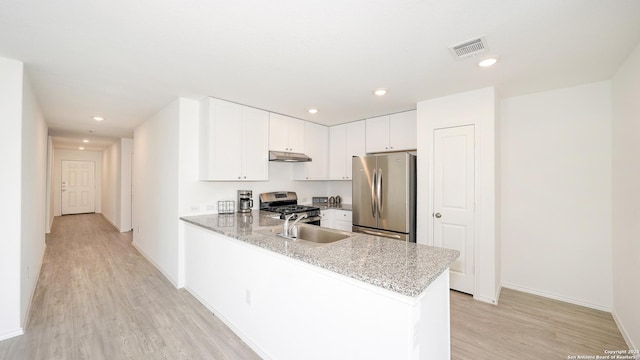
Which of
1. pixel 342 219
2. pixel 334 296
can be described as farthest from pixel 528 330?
pixel 342 219

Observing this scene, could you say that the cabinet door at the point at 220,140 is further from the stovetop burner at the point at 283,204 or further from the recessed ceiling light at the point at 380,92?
the recessed ceiling light at the point at 380,92

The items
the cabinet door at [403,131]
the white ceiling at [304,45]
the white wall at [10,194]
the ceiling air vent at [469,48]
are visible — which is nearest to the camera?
the white ceiling at [304,45]

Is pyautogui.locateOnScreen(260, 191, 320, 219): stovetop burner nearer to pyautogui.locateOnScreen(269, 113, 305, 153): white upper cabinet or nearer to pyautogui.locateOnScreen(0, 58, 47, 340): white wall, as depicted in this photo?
pyautogui.locateOnScreen(269, 113, 305, 153): white upper cabinet

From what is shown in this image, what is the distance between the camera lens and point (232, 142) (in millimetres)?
3393

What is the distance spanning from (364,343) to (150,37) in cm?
242

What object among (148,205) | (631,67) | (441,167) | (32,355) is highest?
(631,67)

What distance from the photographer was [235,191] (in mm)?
3893

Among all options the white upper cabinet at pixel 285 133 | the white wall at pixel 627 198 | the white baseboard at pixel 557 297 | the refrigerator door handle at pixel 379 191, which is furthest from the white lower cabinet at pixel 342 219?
the white wall at pixel 627 198

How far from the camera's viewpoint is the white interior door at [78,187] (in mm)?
8773

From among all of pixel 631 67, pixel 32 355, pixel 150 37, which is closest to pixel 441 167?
pixel 631 67

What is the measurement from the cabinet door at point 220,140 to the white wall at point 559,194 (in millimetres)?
3481

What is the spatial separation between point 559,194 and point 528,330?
161 cm

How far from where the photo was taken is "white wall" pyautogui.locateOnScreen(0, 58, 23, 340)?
6.97ft

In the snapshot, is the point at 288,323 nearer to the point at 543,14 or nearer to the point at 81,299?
the point at 543,14
